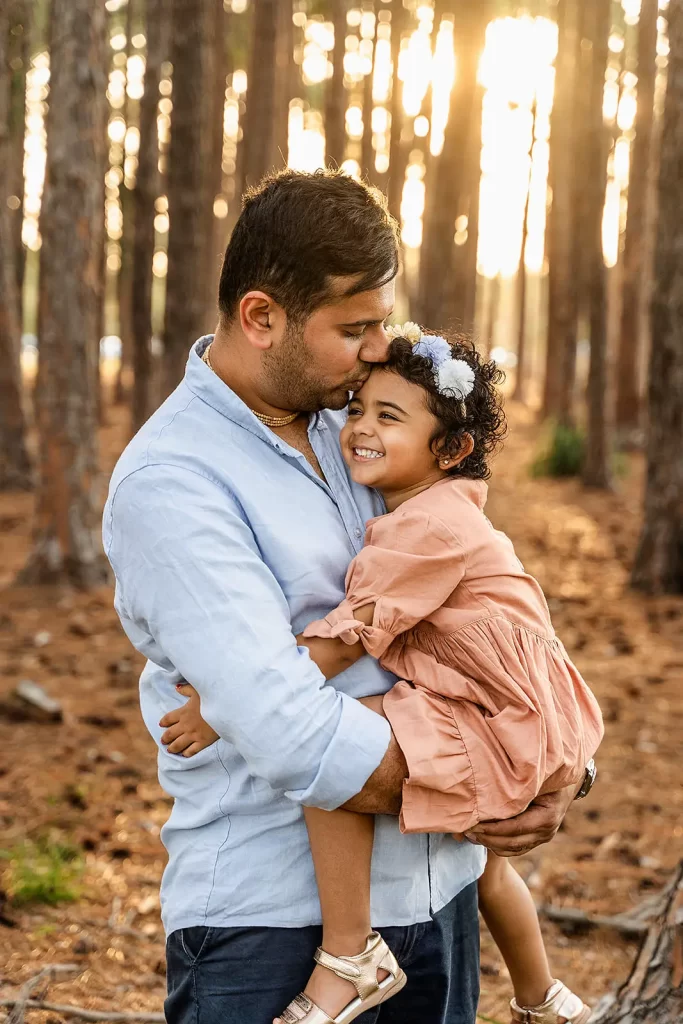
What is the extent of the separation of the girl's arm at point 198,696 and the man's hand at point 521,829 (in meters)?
0.43

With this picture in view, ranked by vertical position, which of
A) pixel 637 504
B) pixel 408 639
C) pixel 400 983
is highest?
pixel 408 639

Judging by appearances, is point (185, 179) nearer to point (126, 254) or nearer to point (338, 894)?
point (338, 894)

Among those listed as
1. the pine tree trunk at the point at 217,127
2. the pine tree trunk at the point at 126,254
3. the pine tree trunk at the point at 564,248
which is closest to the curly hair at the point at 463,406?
the pine tree trunk at the point at 217,127

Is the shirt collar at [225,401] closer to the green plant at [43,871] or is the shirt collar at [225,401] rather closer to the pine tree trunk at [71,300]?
the green plant at [43,871]

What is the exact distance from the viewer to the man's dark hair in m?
2.10

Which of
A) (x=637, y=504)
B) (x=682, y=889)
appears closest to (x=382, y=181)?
(x=637, y=504)

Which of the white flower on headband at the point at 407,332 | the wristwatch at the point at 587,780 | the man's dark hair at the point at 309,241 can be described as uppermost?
the man's dark hair at the point at 309,241

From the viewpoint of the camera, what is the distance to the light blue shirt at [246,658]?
73.1 inches

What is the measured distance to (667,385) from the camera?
8.09 metres

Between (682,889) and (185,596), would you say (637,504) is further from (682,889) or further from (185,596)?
(185,596)

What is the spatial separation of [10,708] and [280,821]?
13.4ft

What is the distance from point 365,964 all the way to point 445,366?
1.26m

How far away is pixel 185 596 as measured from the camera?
6.14ft

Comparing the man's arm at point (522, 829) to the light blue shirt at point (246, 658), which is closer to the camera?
the light blue shirt at point (246, 658)
